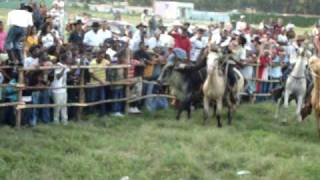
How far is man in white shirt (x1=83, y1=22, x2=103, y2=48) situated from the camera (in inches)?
737

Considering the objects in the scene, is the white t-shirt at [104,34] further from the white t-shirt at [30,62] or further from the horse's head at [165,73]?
the white t-shirt at [30,62]

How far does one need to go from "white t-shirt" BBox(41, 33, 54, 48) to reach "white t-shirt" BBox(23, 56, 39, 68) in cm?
97

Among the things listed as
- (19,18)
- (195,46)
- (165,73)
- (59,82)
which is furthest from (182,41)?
(19,18)

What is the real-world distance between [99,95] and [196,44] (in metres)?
4.99

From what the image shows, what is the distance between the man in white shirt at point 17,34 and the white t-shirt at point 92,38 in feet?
11.8

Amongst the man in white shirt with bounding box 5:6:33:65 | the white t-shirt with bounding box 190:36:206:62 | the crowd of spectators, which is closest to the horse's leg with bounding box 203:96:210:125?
the crowd of spectators

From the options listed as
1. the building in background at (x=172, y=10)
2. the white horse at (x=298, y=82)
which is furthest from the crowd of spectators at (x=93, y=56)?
the building in background at (x=172, y=10)

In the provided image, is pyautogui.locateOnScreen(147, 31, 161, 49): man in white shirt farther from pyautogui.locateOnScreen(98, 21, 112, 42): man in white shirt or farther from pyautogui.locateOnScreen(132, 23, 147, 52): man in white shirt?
pyautogui.locateOnScreen(98, 21, 112, 42): man in white shirt

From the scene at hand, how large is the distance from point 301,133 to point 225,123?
1.84 meters

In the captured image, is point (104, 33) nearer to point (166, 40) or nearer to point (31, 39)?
point (166, 40)

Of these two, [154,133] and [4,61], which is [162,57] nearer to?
[154,133]

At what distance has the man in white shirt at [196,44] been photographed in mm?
21000

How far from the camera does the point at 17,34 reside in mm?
15047

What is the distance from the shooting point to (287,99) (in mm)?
18844
